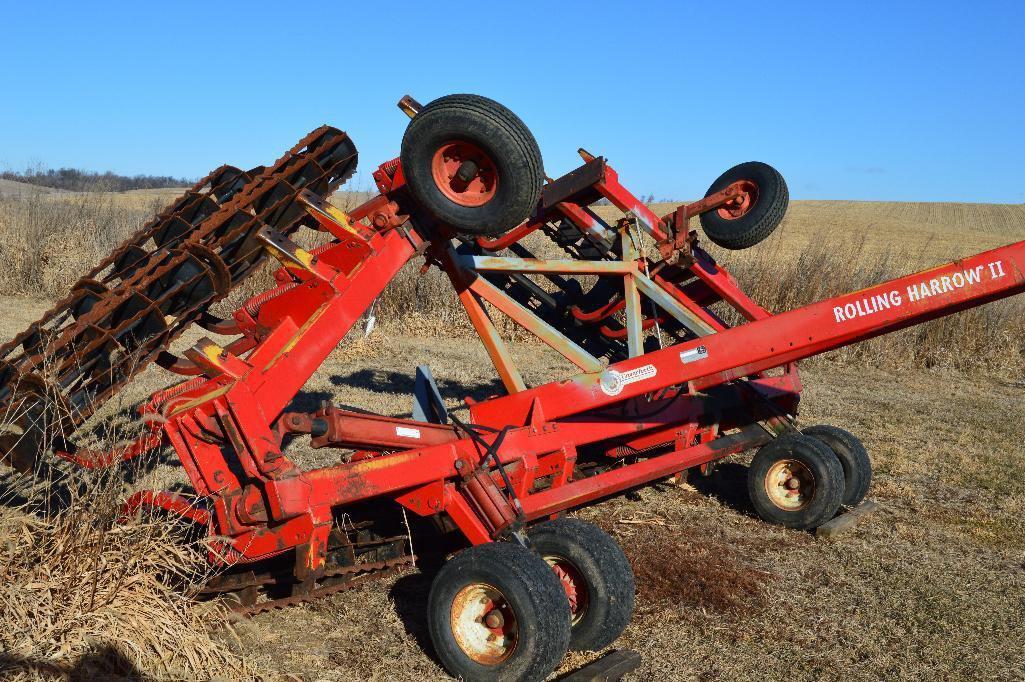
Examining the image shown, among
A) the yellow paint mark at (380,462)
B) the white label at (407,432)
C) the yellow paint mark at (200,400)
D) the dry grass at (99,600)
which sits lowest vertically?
the dry grass at (99,600)

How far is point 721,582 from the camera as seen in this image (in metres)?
5.04

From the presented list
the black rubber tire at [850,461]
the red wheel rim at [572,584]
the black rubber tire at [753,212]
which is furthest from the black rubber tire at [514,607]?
the black rubber tire at [753,212]

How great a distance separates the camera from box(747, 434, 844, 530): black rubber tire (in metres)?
5.79

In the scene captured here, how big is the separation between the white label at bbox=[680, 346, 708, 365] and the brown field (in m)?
1.30

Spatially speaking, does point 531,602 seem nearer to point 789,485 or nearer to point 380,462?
point 380,462

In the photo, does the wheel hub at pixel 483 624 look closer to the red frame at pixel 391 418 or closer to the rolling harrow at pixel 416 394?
the rolling harrow at pixel 416 394

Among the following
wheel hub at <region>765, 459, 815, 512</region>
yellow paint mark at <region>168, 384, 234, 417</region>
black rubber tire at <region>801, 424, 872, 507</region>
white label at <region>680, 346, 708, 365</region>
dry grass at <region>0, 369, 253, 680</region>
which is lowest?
dry grass at <region>0, 369, 253, 680</region>

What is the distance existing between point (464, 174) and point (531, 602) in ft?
7.11

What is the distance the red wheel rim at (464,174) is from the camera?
457 cm

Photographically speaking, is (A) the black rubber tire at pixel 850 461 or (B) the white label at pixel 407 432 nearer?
(B) the white label at pixel 407 432

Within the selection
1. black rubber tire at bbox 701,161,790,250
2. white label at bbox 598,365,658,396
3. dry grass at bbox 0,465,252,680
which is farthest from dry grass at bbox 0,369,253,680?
black rubber tire at bbox 701,161,790,250

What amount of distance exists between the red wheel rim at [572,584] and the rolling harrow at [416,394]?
0.01 meters

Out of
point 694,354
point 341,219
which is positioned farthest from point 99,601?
point 694,354

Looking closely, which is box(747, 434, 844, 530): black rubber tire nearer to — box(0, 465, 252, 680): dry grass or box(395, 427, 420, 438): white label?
box(395, 427, 420, 438): white label
